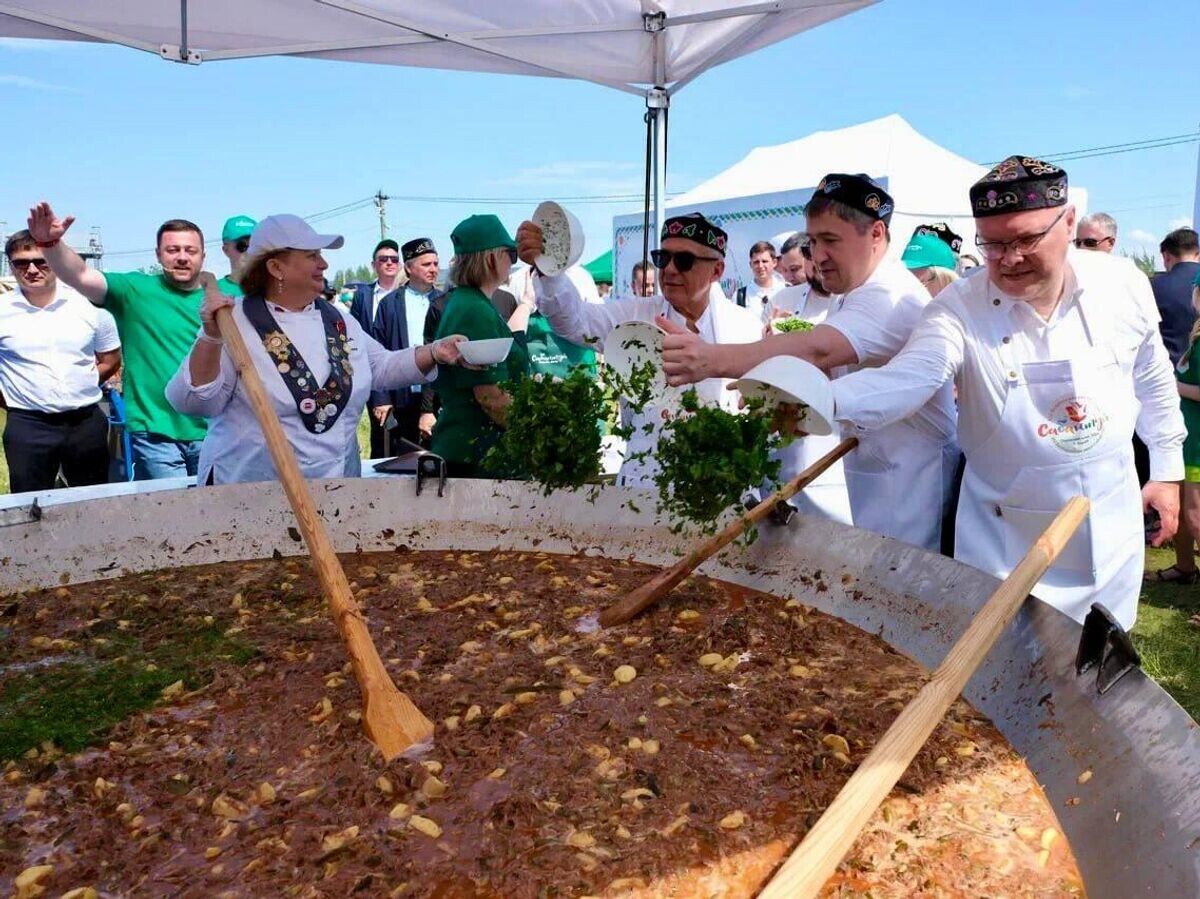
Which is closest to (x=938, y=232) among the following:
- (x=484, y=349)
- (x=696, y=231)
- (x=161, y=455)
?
(x=696, y=231)

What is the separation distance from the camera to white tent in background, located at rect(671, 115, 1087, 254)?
39.9 ft

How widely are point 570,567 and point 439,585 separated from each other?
447mm

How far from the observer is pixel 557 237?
4090mm

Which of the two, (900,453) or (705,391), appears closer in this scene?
(900,453)

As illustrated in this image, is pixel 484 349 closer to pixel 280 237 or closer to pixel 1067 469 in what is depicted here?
pixel 280 237

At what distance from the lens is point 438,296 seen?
662 centimetres

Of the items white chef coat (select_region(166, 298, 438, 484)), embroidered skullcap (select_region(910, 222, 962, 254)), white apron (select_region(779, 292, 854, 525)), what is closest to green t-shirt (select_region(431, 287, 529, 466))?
white chef coat (select_region(166, 298, 438, 484))

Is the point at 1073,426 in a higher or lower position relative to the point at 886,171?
lower

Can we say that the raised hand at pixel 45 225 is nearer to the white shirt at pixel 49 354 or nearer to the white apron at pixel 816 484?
the white shirt at pixel 49 354

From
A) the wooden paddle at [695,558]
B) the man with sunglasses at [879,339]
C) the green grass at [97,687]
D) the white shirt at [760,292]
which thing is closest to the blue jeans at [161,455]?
the green grass at [97,687]

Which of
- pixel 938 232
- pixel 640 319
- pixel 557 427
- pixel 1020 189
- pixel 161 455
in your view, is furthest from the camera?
pixel 161 455

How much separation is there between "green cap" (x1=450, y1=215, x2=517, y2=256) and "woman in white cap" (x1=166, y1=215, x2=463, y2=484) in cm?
66

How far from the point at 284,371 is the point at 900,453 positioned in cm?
228

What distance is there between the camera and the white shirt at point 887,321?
9.50ft
